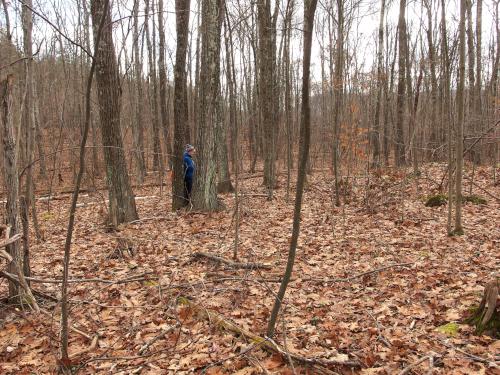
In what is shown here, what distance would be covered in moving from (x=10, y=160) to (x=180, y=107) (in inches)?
207

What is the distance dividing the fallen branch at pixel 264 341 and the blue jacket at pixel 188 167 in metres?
4.96

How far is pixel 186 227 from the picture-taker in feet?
24.0

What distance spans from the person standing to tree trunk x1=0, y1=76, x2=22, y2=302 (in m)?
4.90

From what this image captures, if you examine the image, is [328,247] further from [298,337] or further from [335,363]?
[335,363]

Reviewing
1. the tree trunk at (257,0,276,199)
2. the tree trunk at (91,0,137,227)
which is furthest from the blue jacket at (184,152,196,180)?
the tree trunk at (257,0,276,199)

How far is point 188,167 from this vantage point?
8.72 meters

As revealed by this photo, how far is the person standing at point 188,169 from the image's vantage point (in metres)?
8.62

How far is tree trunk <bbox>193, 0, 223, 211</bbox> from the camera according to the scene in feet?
24.9

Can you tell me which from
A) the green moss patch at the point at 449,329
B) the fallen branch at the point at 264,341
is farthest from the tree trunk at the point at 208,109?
the green moss patch at the point at 449,329

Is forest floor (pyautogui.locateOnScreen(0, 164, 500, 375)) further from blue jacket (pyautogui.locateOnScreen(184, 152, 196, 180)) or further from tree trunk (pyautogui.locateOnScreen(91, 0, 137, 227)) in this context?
blue jacket (pyautogui.locateOnScreen(184, 152, 196, 180))

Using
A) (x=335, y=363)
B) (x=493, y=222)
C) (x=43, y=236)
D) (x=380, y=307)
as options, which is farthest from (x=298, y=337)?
(x=43, y=236)

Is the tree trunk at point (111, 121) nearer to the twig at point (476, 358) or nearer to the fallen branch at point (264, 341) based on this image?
the fallen branch at point (264, 341)

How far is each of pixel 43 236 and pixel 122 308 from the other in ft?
13.6

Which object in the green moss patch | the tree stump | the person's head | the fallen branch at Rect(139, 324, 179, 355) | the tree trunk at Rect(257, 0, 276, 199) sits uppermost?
the tree trunk at Rect(257, 0, 276, 199)
